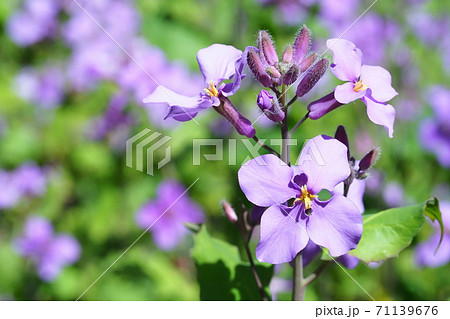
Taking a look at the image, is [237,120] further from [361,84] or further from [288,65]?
[361,84]

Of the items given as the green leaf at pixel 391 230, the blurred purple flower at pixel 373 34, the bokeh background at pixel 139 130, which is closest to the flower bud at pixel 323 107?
the green leaf at pixel 391 230

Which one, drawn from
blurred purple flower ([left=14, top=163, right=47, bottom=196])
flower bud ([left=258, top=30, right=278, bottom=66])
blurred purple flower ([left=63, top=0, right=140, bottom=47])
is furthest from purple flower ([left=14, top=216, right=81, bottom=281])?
flower bud ([left=258, top=30, right=278, bottom=66])

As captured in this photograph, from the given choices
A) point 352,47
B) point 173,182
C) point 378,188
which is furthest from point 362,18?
point 352,47

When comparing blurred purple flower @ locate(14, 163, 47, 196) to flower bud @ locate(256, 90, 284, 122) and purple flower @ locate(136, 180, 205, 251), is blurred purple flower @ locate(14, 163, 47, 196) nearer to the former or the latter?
purple flower @ locate(136, 180, 205, 251)

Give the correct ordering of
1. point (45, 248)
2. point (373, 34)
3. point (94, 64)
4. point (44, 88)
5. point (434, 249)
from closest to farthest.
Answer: point (434, 249), point (45, 248), point (94, 64), point (44, 88), point (373, 34)

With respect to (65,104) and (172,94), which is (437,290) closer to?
(172,94)

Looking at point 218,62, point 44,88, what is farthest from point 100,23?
point 218,62
